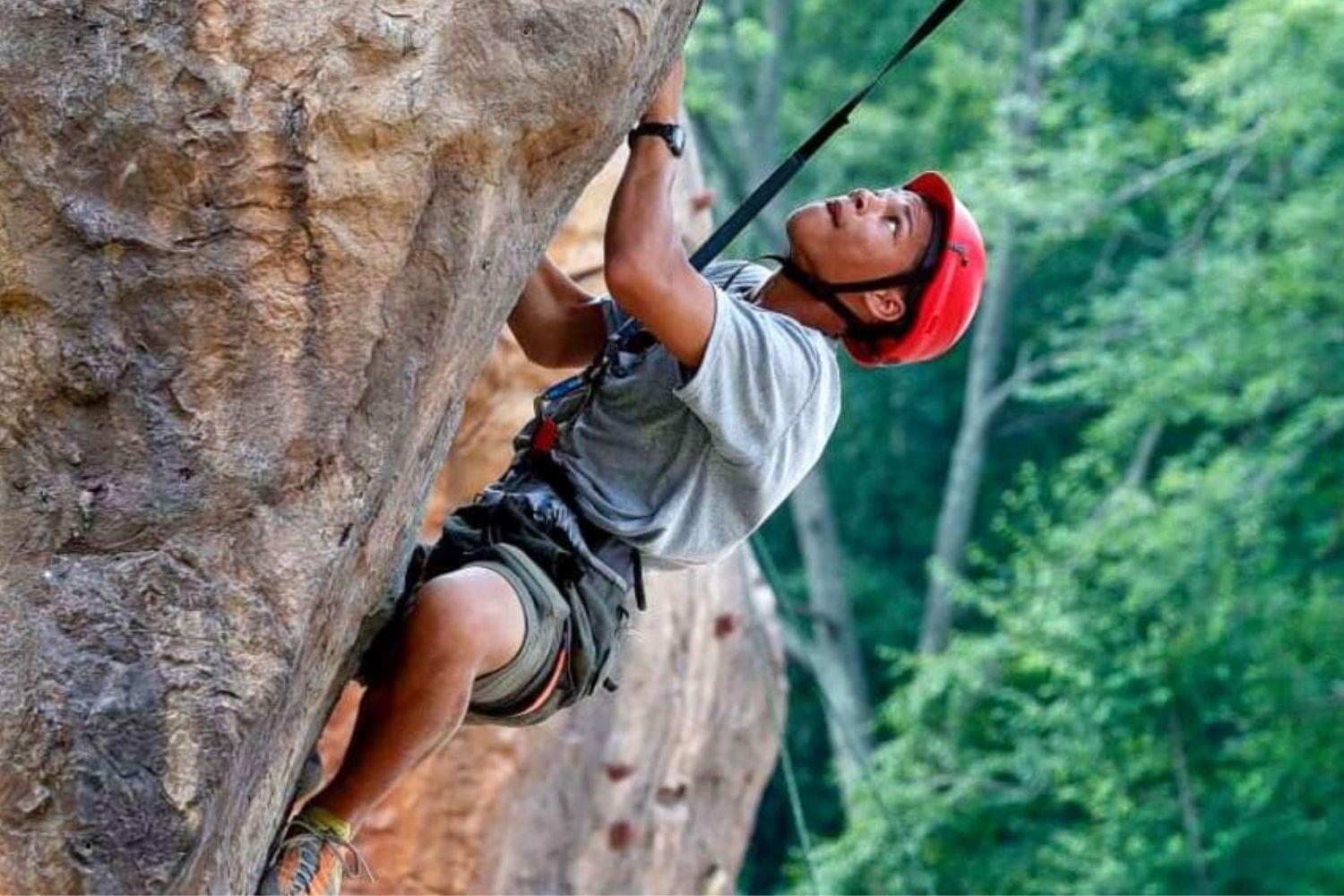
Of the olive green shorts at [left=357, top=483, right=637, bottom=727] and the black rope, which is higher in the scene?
the black rope

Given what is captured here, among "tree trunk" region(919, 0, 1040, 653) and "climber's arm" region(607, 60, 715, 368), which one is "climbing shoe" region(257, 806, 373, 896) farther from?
"tree trunk" region(919, 0, 1040, 653)

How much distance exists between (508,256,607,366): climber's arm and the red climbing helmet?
1.50ft

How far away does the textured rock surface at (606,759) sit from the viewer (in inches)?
261

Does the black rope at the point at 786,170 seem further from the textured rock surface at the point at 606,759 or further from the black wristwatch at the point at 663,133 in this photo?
the textured rock surface at the point at 606,759

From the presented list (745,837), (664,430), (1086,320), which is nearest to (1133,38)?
(1086,320)

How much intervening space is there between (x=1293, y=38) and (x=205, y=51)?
11.5 m

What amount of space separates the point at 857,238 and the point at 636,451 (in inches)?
20.2

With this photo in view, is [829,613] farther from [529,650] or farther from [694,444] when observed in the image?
[529,650]

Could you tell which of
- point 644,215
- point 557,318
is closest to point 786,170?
point 644,215

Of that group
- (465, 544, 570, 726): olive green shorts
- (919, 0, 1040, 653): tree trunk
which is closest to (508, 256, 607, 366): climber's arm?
(465, 544, 570, 726): olive green shorts

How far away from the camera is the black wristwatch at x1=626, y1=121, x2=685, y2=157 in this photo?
3.81 metres

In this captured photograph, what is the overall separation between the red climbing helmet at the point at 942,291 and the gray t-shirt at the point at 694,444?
0.42ft

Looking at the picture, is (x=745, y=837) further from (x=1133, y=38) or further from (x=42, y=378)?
(x=1133, y=38)

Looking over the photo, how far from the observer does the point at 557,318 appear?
430cm
